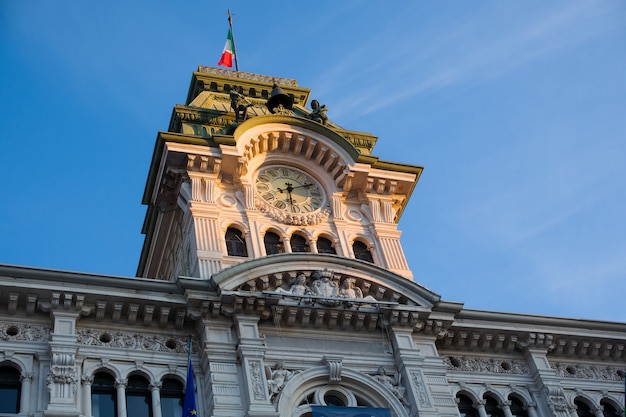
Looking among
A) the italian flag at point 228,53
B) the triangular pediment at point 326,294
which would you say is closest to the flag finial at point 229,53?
the italian flag at point 228,53

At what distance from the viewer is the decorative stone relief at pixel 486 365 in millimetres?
31781

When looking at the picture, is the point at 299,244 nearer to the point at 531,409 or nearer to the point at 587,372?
the point at 531,409

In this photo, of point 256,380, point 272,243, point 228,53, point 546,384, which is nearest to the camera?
point 256,380

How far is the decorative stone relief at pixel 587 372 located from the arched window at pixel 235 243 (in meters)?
11.2

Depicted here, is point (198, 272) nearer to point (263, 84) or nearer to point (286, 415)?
point (286, 415)

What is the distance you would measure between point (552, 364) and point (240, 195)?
12.3 metres

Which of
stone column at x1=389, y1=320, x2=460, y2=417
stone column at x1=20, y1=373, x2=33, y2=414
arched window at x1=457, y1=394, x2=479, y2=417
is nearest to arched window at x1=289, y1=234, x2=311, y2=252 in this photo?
stone column at x1=389, y1=320, x2=460, y2=417

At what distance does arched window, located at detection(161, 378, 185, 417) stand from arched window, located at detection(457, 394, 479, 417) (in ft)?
29.1

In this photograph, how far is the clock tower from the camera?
112 feet

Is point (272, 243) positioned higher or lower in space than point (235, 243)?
higher

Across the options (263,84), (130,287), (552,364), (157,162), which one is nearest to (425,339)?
(552,364)

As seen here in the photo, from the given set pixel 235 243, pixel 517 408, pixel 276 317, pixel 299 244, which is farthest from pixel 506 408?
pixel 235 243

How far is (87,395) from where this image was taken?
26312 millimetres

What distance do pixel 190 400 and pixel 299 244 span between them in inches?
385
